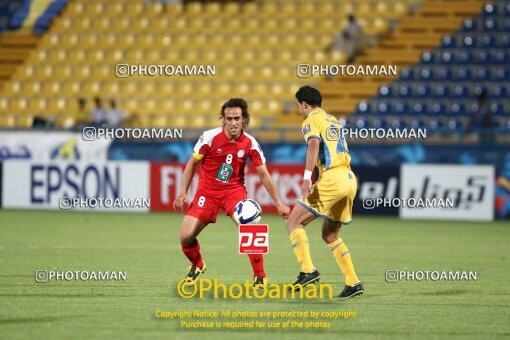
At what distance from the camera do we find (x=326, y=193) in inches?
388

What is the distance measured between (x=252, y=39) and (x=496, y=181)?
9138 mm

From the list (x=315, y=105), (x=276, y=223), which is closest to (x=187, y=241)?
(x=315, y=105)

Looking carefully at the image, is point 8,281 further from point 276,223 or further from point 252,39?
point 252,39

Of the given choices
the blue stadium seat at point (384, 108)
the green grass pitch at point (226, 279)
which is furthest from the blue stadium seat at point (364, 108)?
the green grass pitch at point (226, 279)

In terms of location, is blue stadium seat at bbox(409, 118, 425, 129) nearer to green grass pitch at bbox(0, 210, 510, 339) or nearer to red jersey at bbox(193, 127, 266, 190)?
green grass pitch at bbox(0, 210, 510, 339)

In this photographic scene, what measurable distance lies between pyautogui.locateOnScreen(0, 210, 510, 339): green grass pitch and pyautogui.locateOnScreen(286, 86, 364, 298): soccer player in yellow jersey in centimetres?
50

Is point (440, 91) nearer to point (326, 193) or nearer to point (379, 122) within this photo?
point (379, 122)

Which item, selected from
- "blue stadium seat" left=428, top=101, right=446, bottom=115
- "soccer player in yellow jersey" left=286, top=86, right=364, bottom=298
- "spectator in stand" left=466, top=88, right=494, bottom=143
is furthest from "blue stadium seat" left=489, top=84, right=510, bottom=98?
"soccer player in yellow jersey" left=286, top=86, right=364, bottom=298

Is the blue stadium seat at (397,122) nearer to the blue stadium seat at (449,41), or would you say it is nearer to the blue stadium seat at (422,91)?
the blue stadium seat at (422,91)

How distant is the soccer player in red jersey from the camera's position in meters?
10.1

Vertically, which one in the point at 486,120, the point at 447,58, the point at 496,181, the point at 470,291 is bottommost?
the point at 470,291

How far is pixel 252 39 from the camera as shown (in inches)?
1107

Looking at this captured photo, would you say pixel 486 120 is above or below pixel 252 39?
below

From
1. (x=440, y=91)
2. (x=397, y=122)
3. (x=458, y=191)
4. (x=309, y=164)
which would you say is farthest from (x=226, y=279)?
(x=440, y=91)
